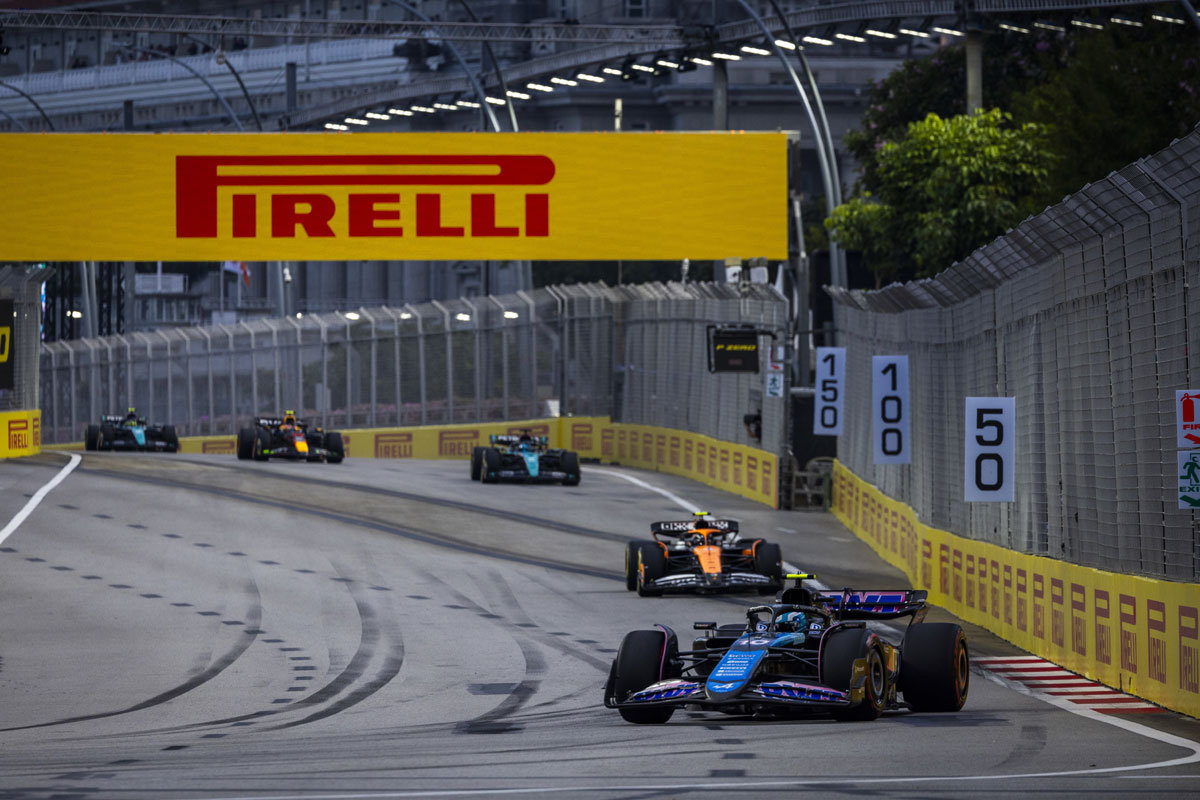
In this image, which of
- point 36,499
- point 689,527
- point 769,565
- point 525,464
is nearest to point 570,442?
point 525,464

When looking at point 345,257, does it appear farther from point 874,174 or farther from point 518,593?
point 874,174

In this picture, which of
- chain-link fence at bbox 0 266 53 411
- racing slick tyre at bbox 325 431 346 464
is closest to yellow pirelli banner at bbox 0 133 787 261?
chain-link fence at bbox 0 266 53 411

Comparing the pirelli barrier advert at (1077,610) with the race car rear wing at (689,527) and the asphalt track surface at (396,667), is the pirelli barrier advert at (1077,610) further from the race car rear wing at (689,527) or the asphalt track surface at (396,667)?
the race car rear wing at (689,527)

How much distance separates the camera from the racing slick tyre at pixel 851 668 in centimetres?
1213

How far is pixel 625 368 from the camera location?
47.0 m

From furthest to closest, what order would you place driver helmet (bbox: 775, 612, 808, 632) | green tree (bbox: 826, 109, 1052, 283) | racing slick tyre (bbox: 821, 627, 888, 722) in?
green tree (bbox: 826, 109, 1052, 283)
driver helmet (bbox: 775, 612, 808, 632)
racing slick tyre (bbox: 821, 627, 888, 722)

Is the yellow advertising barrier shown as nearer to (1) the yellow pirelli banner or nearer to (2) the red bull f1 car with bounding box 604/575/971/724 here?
(1) the yellow pirelli banner

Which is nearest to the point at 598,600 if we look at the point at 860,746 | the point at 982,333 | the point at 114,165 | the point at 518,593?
the point at 518,593

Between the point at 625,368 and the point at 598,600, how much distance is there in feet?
86.0

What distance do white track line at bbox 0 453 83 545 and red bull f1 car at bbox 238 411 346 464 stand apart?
343 centimetres

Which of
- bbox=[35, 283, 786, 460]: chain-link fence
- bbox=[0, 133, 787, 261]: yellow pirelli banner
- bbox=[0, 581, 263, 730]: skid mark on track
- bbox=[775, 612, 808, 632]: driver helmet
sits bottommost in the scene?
bbox=[0, 581, 263, 730]: skid mark on track

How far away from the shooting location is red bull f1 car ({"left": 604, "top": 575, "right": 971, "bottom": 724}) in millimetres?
12133

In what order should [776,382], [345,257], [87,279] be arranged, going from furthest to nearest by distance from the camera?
[87,279] → [776,382] → [345,257]

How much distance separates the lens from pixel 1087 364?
15492 millimetres
